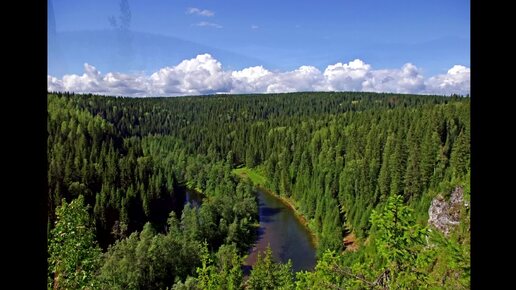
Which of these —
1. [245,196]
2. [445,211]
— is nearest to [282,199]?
[245,196]

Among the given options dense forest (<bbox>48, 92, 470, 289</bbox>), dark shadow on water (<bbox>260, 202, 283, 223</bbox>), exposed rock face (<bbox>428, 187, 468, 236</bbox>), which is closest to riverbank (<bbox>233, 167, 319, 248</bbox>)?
dense forest (<bbox>48, 92, 470, 289</bbox>)

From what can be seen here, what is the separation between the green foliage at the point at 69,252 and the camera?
554 cm

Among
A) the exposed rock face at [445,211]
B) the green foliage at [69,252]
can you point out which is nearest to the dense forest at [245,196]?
the green foliage at [69,252]

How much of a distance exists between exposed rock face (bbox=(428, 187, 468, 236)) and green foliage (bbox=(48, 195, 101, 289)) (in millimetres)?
26581

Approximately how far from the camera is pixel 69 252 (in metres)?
5.60

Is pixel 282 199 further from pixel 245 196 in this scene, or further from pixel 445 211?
pixel 445 211

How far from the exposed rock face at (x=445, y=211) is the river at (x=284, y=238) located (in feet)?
35.1

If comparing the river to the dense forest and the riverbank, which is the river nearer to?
the riverbank

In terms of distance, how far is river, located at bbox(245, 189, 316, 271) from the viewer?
38.3 metres

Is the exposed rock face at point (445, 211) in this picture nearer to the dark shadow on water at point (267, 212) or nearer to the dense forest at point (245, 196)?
the dense forest at point (245, 196)

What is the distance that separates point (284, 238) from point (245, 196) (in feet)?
31.8
